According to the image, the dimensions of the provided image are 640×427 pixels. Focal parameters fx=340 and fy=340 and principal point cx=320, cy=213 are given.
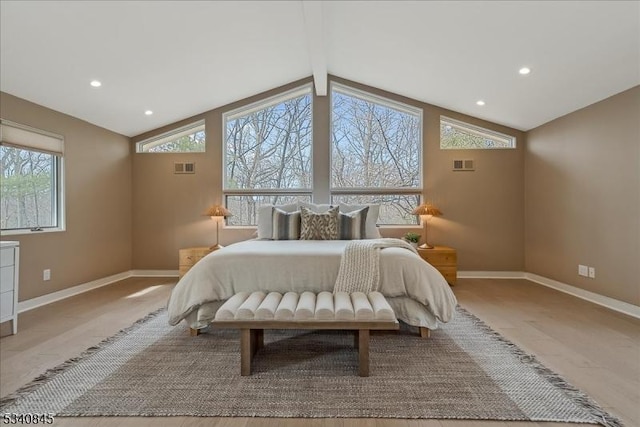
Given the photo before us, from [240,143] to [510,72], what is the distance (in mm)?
3673

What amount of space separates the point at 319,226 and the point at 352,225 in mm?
376

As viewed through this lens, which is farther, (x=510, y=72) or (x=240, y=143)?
(x=240, y=143)

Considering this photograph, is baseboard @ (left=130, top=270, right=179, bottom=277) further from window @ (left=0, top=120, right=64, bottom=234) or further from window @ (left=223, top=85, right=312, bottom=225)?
window @ (left=0, top=120, right=64, bottom=234)

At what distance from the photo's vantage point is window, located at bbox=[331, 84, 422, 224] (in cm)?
515

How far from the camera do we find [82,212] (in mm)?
4195

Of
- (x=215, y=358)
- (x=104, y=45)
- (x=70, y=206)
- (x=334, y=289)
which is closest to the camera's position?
(x=215, y=358)

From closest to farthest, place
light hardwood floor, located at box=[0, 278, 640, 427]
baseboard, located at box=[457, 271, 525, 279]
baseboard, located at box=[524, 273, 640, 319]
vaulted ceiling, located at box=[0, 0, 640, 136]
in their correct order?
light hardwood floor, located at box=[0, 278, 640, 427] < vaulted ceiling, located at box=[0, 0, 640, 136] < baseboard, located at box=[524, 273, 640, 319] < baseboard, located at box=[457, 271, 525, 279]

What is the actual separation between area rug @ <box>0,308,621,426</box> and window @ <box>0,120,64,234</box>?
1.99 meters

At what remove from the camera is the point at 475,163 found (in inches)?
198

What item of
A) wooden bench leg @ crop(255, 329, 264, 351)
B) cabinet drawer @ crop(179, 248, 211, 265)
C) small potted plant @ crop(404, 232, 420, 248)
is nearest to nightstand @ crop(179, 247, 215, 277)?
cabinet drawer @ crop(179, 248, 211, 265)

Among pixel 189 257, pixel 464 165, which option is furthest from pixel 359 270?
pixel 464 165

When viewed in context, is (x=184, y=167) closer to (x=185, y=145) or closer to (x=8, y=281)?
(x=185, y=145)

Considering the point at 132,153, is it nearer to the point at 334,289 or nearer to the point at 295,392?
the point at 334,289

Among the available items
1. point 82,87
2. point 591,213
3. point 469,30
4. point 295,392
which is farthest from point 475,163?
point 82,87
